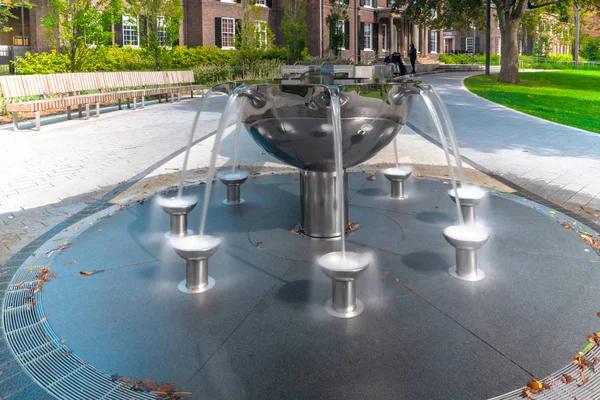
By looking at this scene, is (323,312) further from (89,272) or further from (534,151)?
(534,151)

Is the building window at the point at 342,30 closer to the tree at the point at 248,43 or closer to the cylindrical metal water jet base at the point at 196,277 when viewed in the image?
the tree at the point at 248,43

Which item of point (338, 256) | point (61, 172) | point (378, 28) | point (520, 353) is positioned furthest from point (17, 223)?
point (378, 28)

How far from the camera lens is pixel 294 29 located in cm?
3388

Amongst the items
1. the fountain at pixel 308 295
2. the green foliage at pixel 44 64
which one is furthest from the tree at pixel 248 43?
the fountain at pixel 308 295

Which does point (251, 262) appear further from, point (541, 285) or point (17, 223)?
point (17, 223)

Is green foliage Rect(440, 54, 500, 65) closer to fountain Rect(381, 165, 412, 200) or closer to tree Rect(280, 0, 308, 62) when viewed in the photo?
tree Rect(280, 0, 308, 62)

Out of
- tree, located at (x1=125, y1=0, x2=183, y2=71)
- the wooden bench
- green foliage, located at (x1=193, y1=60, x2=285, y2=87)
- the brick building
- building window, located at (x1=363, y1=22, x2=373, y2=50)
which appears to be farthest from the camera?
building window, located at (x1=363, y1=22, x2=373, y2=50)

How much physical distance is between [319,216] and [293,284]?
1073 mm

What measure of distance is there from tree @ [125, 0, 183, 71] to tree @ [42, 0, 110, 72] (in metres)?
2.46

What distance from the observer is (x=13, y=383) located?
2756 millimetres

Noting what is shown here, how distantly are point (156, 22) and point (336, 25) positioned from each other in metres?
18.9

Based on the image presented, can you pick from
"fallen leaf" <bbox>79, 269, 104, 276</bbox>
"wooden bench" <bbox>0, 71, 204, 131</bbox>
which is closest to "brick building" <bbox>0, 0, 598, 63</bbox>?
"wooden bench" <bbox>0, 71, 204, 131</bbox>

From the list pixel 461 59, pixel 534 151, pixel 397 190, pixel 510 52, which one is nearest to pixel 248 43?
pixel 510 52

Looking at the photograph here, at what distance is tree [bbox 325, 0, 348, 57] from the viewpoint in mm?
37469
